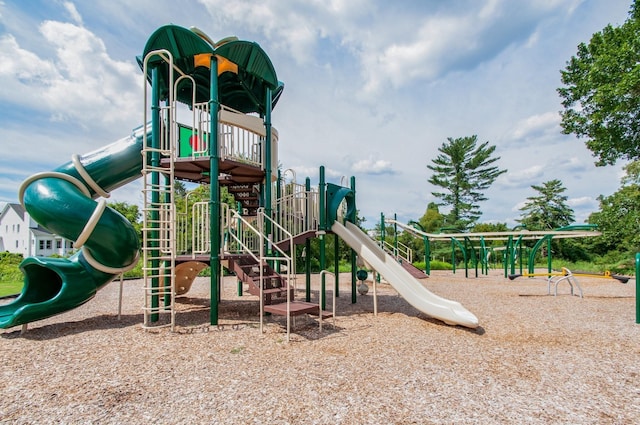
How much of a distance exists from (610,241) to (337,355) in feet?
102

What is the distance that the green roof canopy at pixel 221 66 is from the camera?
715 cm

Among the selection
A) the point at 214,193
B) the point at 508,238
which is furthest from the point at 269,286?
the point at 508,238

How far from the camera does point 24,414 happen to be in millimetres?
3410

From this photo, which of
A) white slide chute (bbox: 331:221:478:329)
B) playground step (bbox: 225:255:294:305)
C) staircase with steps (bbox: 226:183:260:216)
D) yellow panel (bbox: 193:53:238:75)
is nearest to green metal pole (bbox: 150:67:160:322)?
yellow panel (bbox: 193:53:238:75)

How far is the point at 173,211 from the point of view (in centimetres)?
685

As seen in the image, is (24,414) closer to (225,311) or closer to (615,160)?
(225,311)

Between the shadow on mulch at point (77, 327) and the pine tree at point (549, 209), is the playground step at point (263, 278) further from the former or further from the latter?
the pine tree at point (549, 209)

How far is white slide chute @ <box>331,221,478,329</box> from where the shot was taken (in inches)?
274

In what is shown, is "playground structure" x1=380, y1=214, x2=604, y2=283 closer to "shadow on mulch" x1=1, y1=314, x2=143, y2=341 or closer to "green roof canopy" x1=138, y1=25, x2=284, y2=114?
"green roof canopy" x1=138, y1=25, x2=284, y2=114

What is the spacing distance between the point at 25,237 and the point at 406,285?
169 ft

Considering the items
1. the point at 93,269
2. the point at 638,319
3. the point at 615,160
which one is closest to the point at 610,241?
the point at 615,160

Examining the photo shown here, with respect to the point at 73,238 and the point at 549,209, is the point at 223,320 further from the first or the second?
the point at 549,209

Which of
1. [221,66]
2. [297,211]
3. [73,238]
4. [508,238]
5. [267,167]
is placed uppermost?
[221,66]

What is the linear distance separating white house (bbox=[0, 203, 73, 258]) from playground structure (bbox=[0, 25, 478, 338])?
126 ft
